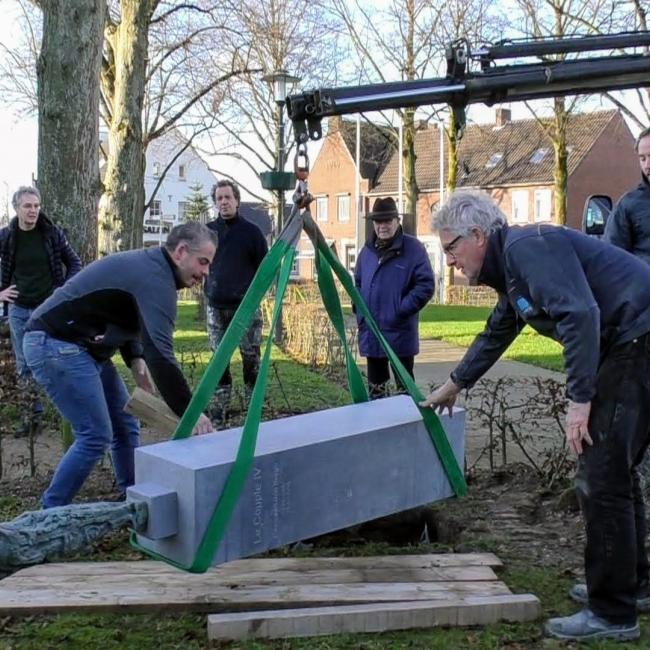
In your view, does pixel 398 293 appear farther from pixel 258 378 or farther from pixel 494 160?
pixel 494 160

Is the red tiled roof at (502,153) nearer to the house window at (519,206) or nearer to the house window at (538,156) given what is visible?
the house window at (538,156)

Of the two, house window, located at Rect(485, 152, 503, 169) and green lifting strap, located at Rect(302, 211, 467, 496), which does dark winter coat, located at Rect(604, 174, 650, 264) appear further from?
house window, located at Rect(485, 152, 503, 169)

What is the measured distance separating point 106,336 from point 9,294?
324 centimetres

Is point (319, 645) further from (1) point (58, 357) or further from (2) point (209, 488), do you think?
(1) point (58, 357)

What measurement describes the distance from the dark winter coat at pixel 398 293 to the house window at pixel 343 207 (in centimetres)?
4298

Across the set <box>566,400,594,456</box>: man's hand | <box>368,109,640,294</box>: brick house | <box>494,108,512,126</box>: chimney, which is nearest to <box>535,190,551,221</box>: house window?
<box>368,109,640,294</box>: brick house

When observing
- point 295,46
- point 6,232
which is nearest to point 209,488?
point 6,232

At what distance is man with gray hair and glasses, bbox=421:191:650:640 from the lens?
305 cm

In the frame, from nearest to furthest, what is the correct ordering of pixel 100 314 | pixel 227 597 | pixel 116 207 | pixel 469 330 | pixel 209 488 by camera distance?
pixel 209 488 → pixel 227 597 → pixel 100 314 → pixel 116 207 → pixel 469 330

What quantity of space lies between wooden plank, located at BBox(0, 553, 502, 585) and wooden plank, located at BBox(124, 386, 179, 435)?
2.08 feet

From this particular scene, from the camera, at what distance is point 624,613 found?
3271 mm

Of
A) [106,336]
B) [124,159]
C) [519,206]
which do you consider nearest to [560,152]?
[519,206]

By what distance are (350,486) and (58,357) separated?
1754 millimetres

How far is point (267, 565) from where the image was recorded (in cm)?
387
